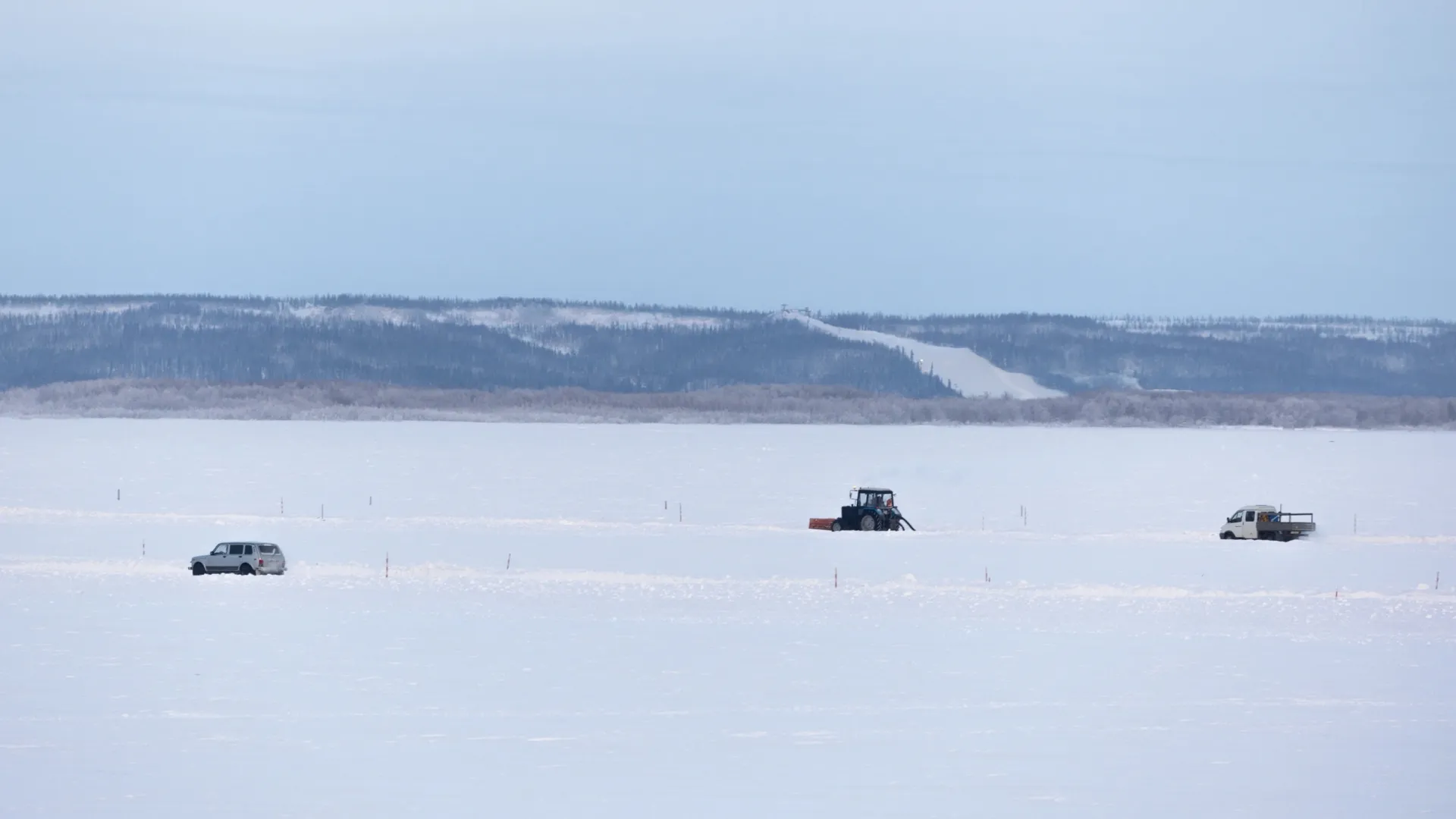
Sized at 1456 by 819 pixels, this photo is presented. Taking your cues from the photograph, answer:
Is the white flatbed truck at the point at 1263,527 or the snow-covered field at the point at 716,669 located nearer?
the snow-covered field at the point at 716,669

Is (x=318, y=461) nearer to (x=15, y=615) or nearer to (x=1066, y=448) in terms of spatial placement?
(x=1066, y=448)

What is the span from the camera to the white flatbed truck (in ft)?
173

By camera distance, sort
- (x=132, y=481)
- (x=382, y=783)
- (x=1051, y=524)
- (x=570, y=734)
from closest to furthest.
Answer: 1. (x=382, y=783)
2. (x=570, y=734)
3. (x=1051, y=524)
4. (x=132, y=481)

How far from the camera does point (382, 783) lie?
18.5 m

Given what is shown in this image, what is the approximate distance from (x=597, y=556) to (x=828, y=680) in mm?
19329

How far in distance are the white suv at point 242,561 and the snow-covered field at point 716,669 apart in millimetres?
806

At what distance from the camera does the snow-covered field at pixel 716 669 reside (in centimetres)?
1861

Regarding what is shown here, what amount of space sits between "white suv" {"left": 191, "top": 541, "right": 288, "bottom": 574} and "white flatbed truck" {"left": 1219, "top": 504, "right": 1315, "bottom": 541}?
28187 millimetres

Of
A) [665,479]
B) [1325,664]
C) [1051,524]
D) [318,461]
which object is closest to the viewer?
[1325,664]

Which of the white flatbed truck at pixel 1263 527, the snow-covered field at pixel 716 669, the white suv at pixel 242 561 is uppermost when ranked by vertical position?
the white flatbed truck at pixel 1263 527

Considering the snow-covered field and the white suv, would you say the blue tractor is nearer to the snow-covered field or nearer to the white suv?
the snow-covered field

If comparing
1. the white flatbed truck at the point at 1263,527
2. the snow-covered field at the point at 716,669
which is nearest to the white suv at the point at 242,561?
the snow-covered field at the point at 716,669

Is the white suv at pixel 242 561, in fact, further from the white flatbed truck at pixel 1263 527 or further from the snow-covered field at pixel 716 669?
the white flatbed truck at pixel 1263 527

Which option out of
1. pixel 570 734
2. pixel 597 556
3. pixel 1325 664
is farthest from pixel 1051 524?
pixel 570 734
